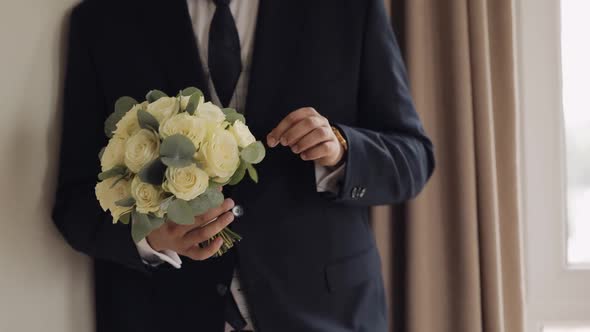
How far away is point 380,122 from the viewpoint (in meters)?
1.21

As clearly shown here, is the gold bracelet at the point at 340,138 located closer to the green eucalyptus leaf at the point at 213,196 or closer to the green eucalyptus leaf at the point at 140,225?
the green eucalyptus leaf at the point at 213,196

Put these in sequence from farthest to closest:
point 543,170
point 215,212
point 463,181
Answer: point 543,170 → point 463,181 → point 215,212

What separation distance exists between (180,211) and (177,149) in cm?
9

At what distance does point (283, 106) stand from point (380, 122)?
192 mm

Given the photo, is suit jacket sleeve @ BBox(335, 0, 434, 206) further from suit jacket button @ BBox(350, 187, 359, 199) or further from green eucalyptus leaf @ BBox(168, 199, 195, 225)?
green eucalyptus leaf @ BBox(168, 199, 195, 225)

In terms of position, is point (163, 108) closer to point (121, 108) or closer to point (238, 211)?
point (121, 108)

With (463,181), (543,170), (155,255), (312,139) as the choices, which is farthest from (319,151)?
(543,170)

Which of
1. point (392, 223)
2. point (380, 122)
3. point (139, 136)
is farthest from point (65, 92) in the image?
point (392, 223)

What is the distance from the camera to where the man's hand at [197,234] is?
1018 mm

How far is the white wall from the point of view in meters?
1.07

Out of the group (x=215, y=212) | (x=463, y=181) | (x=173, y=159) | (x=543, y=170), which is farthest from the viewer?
(x=543, y=170)

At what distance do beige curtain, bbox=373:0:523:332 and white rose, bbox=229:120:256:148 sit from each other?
0.69 m

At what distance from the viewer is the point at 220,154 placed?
2.94 ft

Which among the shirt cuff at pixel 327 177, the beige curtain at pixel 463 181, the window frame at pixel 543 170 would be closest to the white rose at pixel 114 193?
the shirt cuff at pixel 327 177
